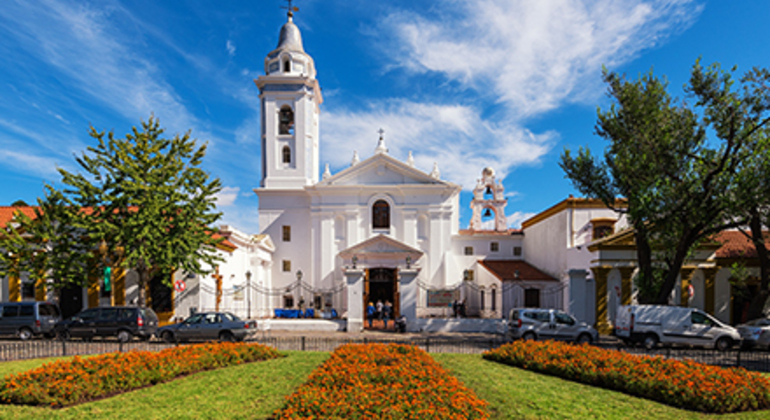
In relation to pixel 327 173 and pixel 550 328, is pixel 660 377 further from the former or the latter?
pixel 327 173

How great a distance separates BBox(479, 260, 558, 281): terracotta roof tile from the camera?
2828 centimetres

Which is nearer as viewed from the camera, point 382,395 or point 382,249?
point 382,395

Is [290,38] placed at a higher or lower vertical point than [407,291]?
higher

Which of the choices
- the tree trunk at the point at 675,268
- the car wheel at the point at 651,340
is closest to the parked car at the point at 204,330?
the car wheel at the point at 651,340

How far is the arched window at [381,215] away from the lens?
32.3m

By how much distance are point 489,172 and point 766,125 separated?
114 ft

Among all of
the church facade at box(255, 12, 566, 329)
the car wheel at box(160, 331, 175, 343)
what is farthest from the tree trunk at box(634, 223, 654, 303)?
the car wheel at box(160, 331, 175, 343)

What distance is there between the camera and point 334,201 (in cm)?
3216

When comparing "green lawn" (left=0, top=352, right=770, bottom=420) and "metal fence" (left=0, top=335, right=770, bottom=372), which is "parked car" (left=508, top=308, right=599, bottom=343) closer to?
"metal fence" (left=0, top=335, right=770, bottom=372)

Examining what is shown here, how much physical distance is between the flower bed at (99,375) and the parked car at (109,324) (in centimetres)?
721

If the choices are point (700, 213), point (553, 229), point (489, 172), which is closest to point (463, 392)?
point (700, 213)

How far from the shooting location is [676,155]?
17.2 m

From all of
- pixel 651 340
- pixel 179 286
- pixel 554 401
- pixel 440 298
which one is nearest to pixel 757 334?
pixel 651 340

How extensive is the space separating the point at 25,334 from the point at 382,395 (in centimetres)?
1934
